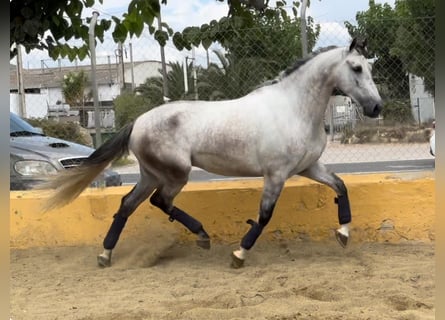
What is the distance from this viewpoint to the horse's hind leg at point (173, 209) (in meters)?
4.85

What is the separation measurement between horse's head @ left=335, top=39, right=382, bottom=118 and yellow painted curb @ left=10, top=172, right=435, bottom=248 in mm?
1303

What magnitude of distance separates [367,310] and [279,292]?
2.20ft

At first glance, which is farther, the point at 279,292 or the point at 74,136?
the point at 74,136

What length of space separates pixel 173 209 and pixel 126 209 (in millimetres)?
411

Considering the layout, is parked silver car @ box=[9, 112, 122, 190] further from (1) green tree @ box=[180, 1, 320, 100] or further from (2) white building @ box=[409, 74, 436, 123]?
(2) white building @ box=[409, 74, 436, 123]

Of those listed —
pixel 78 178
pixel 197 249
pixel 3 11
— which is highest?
pixel 3 11

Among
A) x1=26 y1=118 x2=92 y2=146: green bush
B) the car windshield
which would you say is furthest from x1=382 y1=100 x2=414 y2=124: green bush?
the car windshield

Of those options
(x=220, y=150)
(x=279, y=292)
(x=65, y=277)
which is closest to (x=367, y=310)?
(x=279, y=292)

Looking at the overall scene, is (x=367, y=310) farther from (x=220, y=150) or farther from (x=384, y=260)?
(x=220, y=150)

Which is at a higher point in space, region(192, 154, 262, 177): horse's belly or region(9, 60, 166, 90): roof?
region(9, 60, 166, 90): roof

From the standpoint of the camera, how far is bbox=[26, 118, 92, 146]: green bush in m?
7.87

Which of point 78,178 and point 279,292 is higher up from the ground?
point 78,178

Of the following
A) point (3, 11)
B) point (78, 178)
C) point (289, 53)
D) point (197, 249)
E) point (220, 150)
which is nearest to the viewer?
point (3, 11)

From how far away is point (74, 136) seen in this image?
326 inches
